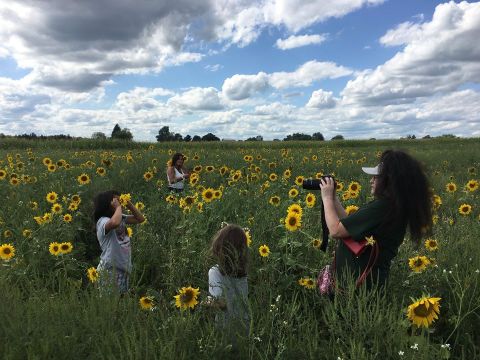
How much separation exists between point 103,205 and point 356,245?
2.67 m

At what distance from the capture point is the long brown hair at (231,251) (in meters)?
2.88

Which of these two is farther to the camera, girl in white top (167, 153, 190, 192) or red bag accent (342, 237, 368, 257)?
girl in white top (167, 153, 190, 192)

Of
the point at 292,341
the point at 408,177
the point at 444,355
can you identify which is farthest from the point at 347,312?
the point at 408,177

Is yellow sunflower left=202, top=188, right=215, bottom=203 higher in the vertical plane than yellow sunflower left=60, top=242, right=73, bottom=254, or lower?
higher

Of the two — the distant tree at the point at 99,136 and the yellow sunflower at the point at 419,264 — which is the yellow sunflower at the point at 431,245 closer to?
the yellow sunflower at the point at 419,264

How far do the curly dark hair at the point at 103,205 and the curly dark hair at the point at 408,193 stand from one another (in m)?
2.78

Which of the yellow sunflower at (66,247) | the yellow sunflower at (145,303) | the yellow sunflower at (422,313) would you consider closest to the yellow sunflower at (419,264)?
the yellow sunflower at (422,313)

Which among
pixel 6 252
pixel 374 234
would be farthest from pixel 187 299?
pixel 6 252

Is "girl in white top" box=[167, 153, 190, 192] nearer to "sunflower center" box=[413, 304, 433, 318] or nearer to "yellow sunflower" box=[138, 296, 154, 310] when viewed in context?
"yellow sunflower" box=[138, 296, 154, 310]

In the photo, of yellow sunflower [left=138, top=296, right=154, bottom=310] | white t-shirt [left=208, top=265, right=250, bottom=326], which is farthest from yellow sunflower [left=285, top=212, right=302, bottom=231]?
yellow sunflower [left=138, top=296, right=154, bottom=310]

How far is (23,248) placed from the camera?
482 cm

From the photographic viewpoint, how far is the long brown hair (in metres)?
2.88

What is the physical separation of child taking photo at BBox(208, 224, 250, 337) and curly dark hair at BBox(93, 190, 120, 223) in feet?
6.00

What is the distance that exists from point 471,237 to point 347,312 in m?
2.28
